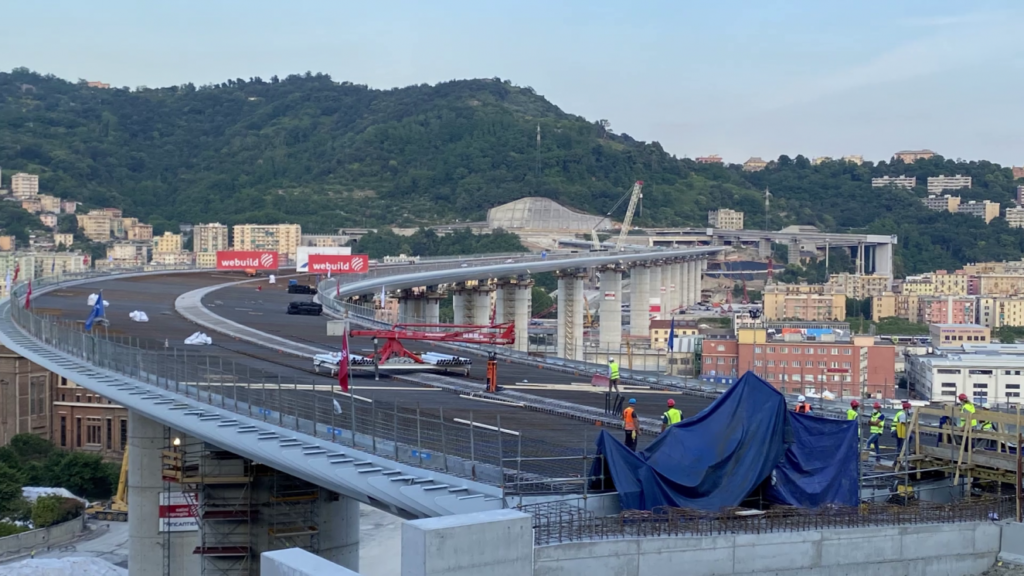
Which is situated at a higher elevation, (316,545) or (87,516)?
(316,545)

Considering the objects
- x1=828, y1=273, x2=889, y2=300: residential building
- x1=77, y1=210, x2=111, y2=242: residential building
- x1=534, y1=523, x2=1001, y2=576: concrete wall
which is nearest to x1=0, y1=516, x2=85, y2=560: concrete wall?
x1=534, y1=523, x2=1001, y2=576: concrete wall

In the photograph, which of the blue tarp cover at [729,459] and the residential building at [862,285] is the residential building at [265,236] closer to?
the residential building at [862,285]

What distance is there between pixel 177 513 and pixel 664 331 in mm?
83777

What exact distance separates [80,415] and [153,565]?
151 feet

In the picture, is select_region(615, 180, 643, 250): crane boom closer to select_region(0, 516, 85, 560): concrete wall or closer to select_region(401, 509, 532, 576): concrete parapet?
select_region(0, 516, 85, 560): concrete wall

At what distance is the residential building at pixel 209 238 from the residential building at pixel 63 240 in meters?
18.3

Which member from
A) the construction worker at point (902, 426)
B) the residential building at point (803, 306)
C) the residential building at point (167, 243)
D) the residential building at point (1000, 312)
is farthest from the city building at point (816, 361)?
the residential building at point (167, 243)

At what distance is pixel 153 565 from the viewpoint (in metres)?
33.0

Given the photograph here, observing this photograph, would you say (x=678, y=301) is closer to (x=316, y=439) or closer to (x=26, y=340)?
(x=26, y=340)

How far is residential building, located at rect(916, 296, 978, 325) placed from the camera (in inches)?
5207

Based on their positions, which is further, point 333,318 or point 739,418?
point 333,318

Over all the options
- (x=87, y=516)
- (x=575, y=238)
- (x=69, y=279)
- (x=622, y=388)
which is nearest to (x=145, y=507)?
(x=622, y=388)

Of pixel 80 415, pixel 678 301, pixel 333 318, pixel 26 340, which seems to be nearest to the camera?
pixel 26 340

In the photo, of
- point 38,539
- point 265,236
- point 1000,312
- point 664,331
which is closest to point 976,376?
point 38,539
